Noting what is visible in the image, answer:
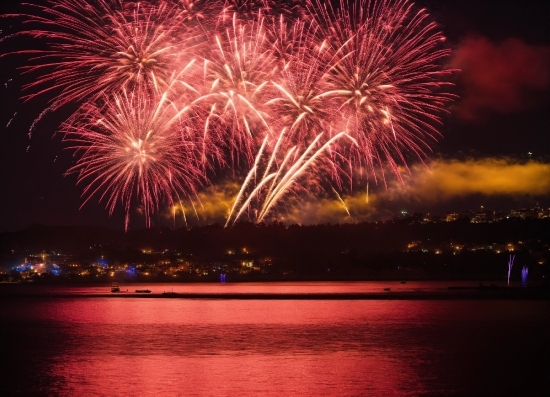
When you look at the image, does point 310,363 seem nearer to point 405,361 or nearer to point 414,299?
point 405,361

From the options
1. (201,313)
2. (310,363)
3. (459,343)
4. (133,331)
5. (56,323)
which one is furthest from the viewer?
(201,313)

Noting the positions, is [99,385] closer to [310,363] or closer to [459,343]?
[310,363]

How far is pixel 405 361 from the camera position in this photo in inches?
858

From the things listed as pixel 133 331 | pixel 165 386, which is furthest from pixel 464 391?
pixel 133 331

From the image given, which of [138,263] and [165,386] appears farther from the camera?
[138,263]

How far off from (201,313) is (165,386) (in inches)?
1028

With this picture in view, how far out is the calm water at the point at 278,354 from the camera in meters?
17.5

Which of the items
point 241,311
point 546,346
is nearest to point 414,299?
point 241,311

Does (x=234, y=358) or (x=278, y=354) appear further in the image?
(x=278, y=354)

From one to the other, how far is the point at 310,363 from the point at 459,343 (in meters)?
7.57

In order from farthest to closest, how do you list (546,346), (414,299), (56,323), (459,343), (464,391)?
1. (414,299)
2. (56,323)
3. (459,343)
4. (546,346)
5. (464,391)

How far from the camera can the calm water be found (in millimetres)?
17500

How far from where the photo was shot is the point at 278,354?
23.4 meters

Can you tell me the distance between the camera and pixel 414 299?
5991 centimetres
